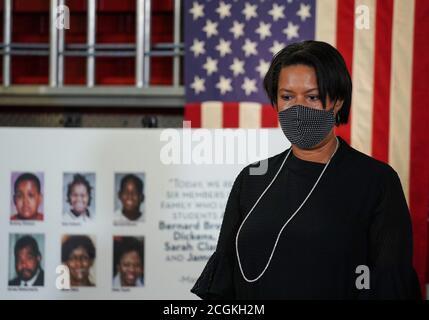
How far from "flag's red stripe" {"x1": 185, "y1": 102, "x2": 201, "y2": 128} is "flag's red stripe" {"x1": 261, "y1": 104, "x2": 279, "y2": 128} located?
23cm

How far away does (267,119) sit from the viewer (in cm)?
242

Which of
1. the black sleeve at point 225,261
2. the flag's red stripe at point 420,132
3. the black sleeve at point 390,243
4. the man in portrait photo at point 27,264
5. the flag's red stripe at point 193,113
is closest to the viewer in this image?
the black sleeve at point 390,243

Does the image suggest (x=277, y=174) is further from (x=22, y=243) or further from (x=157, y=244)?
(x=22, y=243)

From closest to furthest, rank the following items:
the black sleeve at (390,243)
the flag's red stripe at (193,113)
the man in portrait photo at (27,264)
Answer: the black sleeve at (390,243), the man in portrait photo at (27,264), the flag's red stripe at (193,113)

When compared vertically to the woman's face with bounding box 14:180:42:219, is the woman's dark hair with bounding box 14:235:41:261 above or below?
below

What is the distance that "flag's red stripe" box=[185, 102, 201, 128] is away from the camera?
2.46 m

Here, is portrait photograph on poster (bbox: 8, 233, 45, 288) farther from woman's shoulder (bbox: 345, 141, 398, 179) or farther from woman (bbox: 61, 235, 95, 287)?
woman's shoulder (bbox: 345, 141, 398, 179)

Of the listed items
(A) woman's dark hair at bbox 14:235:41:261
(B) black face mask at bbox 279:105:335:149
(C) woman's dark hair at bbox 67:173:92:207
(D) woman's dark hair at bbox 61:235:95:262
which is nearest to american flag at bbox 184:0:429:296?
(C) woman's dark hair at bbox 67:173:92:207

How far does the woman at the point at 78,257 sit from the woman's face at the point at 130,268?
0.10m

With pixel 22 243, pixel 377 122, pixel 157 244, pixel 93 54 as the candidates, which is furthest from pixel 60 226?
pixel 377 122

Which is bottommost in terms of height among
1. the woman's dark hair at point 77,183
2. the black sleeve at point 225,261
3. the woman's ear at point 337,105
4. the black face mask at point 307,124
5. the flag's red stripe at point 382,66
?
the black sleeve at point 225,261

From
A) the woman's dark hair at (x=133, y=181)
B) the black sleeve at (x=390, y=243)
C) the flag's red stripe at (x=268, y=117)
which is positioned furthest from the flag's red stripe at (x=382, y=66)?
the black sleeve at (x=390, y=243)

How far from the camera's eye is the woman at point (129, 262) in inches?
88.9

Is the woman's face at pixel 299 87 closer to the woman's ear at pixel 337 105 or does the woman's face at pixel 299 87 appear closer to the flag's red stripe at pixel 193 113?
the woman's ear at pixel 337 105
